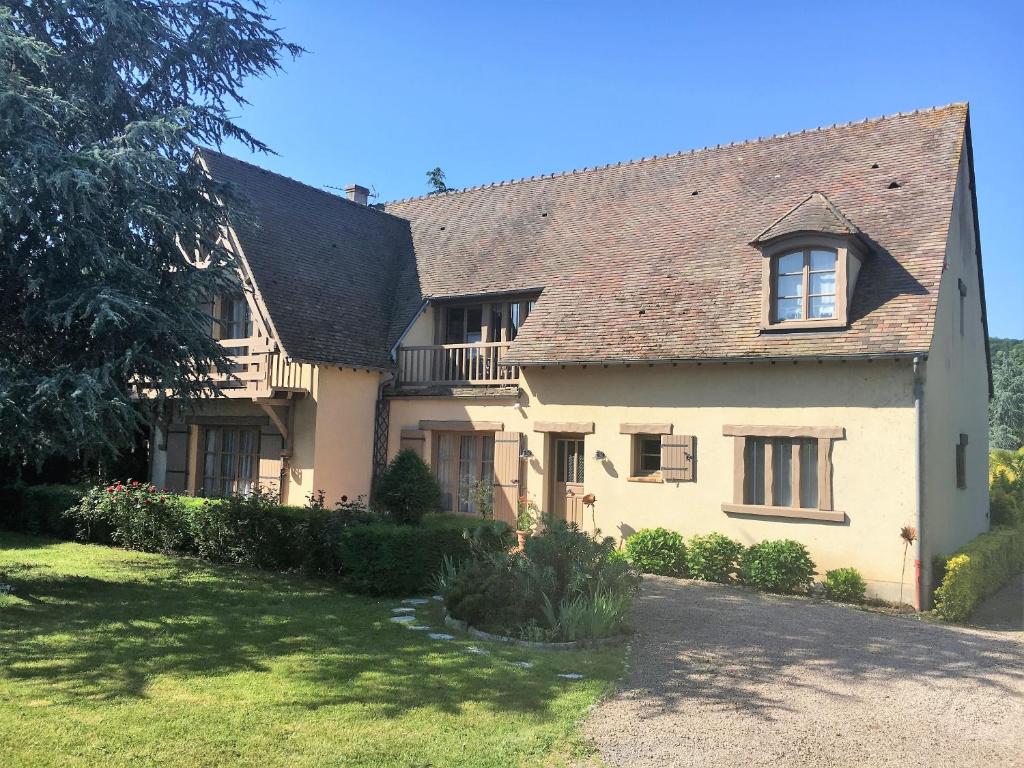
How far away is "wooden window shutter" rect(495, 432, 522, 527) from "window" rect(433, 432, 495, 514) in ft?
1.85

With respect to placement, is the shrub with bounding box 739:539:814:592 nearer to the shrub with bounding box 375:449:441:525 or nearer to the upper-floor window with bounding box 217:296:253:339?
the shrub with bounding box 375:449:441:525

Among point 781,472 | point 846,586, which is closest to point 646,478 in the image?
point 781,472

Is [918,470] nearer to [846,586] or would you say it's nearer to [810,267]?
[846,586]

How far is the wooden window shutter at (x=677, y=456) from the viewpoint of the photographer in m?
13.0

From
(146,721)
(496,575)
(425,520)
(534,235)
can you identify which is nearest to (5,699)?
(146,721)

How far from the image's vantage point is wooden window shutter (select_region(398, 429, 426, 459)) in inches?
630

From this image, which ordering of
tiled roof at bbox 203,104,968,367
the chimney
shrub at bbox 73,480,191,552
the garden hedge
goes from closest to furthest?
the garden hedge → tiled roof at bbox 203,104,968,367 → shrub at bbox 73,480,191,552 → the chimney

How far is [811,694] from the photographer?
6703 mm

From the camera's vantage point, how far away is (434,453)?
52.8 ft

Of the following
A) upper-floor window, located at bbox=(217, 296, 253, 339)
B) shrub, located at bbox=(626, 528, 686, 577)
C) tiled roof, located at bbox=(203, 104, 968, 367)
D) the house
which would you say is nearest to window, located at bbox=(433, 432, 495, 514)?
the house

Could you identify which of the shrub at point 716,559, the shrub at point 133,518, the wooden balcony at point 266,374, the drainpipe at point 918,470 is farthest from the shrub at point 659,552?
the shrub at point 133,518

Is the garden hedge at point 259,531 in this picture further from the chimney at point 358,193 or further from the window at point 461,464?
the chimney at point 358,193

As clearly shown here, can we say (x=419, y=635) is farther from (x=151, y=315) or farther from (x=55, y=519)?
(x=55, y=519)

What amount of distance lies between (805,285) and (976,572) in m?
4.85
